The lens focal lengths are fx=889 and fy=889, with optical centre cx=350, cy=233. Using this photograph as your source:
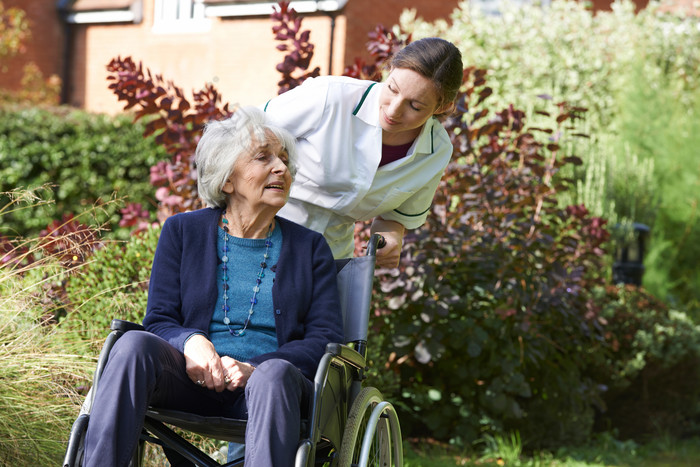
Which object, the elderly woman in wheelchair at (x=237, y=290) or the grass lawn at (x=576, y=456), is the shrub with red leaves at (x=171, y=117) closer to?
the elderly woman in wheelchair at (x=237, y=290)

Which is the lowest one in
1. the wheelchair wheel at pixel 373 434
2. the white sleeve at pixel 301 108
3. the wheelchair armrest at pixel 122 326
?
the wheelchair wheel at pixel 373 434

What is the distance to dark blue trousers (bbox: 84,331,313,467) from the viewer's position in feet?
7.38

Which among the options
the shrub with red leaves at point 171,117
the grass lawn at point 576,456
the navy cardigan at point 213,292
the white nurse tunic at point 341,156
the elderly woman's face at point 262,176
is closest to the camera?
the navy cardigan at point 213,292

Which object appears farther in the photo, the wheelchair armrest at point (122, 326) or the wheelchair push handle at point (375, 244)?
the wheelchair push handle at point (375, 244)

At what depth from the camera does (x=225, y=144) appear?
282cm

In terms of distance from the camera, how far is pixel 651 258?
7852 mm

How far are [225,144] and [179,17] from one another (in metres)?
12.8

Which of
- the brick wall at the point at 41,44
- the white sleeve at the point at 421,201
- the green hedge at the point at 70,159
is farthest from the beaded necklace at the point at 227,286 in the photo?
the brick wall at the point at 41,44

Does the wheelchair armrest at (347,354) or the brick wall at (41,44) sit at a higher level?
the brick wall at (41,44)

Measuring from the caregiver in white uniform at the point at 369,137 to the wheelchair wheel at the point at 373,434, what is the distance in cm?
58

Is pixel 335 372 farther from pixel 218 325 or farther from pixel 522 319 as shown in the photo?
pixel 522 319

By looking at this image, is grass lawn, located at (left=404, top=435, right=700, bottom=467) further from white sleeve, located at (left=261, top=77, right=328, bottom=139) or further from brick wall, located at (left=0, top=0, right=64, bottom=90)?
brick wall, located at (left=0, top=0, right=64, bottom=90)

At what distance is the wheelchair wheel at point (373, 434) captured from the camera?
258 centimetres

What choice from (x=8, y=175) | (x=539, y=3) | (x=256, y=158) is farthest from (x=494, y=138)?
(x=539, y=3)
